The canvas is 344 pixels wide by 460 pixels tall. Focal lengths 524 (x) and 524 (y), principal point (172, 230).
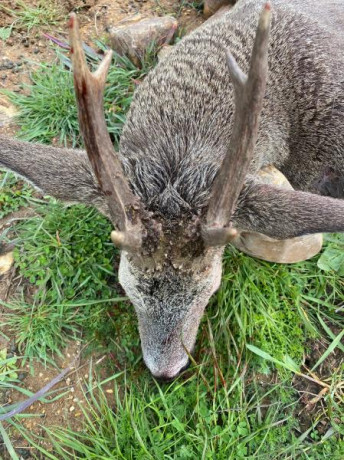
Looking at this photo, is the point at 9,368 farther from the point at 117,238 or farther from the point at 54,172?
the point at 117,238

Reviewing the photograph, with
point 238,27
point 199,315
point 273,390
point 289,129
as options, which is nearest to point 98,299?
point 199,315

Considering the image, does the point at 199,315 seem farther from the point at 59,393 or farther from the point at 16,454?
the point at 16,454

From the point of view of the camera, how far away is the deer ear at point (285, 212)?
2.89m

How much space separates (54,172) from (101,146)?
85 cm

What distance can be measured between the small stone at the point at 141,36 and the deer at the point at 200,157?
128 cm

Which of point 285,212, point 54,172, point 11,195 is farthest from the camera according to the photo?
point 11,195

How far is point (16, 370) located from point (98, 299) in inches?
31.7

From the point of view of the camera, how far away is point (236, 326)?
13.1 ft

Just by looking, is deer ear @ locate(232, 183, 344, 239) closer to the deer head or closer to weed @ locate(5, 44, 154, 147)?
the deer head

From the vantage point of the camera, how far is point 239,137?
95.0 inches

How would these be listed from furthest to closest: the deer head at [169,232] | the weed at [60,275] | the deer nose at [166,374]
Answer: the weed at [60,275]
the deer nose at [166,374]
the deer head at [169,232]

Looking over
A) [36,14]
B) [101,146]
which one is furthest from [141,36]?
[101,146]

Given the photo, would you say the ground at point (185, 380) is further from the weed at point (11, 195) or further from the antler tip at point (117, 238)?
the antler tip at point (117, 238)

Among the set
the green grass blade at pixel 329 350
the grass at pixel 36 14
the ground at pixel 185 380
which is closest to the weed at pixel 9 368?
the ground at pixel 185 380
